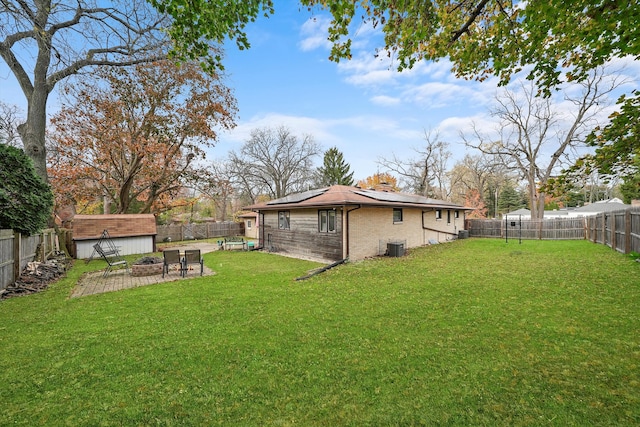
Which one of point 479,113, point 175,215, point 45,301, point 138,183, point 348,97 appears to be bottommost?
point 45,301

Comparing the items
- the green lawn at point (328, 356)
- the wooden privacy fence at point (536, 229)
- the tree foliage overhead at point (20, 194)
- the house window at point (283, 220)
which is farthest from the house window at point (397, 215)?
the tree foliage overhead at point (20, 194)

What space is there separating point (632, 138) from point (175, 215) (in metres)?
40.7

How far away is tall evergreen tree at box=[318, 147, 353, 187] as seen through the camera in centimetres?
3728

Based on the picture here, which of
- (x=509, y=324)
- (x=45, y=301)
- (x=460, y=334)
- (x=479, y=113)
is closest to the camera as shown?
(x=460, y=334)

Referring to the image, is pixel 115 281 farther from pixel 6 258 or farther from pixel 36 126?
pixel 36 126

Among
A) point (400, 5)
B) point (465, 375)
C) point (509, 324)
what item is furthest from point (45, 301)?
point (509, 324)

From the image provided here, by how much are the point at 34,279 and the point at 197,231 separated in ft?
51.0

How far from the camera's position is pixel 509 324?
4.65m

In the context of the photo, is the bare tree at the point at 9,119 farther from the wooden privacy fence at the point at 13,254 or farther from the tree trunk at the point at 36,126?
the wooden privacy fence at the point at 13,254

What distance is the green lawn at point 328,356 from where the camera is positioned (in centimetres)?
264

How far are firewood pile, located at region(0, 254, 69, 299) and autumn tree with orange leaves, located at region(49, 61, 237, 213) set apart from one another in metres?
7.63

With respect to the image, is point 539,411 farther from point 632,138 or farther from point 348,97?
point 348,97

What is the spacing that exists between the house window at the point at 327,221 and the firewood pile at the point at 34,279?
9456 mm

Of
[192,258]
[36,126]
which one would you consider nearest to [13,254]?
[192,258]
